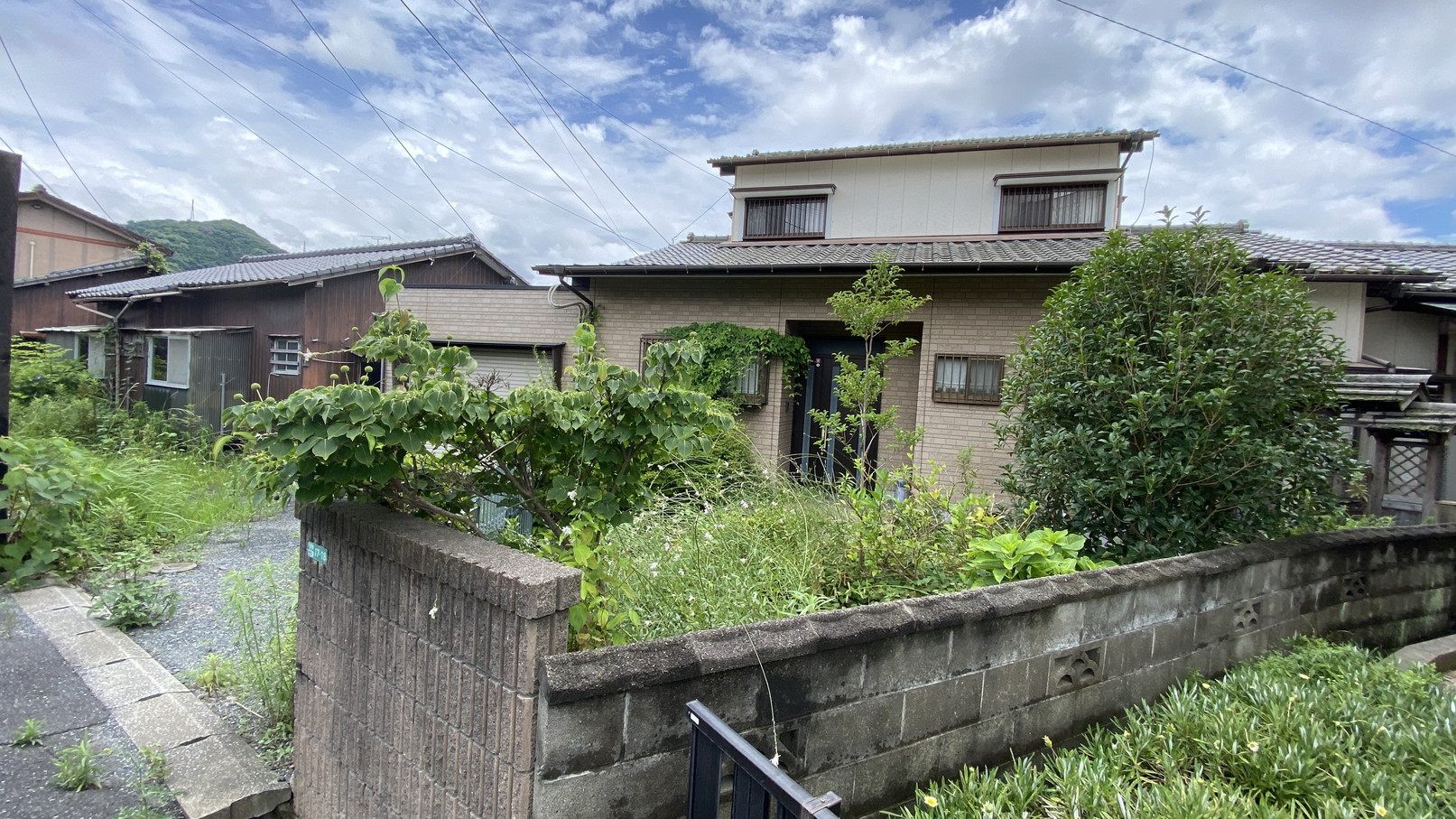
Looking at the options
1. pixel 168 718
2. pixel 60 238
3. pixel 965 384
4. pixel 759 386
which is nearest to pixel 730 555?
pixel 168 718

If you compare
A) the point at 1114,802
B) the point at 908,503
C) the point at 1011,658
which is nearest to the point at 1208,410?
the point at 908,503

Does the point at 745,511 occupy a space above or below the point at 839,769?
above

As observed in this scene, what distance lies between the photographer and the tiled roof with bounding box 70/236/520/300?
1325cm

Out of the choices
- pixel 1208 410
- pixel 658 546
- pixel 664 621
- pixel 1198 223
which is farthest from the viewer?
pixel 1198 223

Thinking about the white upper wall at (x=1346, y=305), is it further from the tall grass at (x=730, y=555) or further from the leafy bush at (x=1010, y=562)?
Result: the tall grass at (x=730, y=555)

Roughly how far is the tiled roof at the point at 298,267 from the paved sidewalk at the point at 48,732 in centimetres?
A: 1088

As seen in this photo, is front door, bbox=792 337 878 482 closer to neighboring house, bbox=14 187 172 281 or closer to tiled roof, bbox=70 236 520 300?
tiled roof, bbox=70 236 520 300

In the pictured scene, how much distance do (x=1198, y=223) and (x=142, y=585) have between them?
6.70 m

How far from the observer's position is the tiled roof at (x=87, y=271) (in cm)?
1696

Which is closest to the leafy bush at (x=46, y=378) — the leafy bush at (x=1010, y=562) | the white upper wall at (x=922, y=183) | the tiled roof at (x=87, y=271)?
the tiled roof at (x=87, y=271)

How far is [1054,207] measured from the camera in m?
9.73

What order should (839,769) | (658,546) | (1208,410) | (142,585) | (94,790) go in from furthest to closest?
1. (142,585)
2. (1208,410)
3. (658,546)
4. (94,790)
5. (839,769)

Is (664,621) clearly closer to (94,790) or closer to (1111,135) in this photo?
(94,790)

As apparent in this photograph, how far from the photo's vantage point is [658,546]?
2.97 meters
